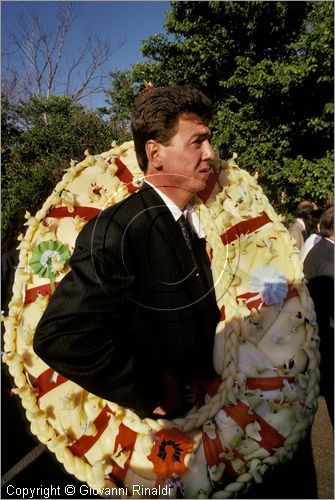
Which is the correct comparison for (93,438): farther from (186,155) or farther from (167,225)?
(186,155)

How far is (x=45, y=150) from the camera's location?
364 cm

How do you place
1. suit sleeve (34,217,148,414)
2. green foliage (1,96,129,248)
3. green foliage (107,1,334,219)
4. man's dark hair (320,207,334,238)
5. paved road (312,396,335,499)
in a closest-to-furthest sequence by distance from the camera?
suit sleeve (34,217,148,414) → paved road (312,396,335,499) → green foliage (1,96,129,248) → man's dark hair (320,207,334,238) → green foliage (107,1,334,219)

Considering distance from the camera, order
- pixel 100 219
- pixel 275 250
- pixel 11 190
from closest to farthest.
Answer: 1. pixel 100 219
2. pixel 275 250
3. pixel 11 190

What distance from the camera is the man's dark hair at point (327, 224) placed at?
9.86 feet

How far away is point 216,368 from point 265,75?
219 inches

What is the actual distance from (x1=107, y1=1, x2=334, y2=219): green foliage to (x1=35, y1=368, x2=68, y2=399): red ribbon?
4.52 metres

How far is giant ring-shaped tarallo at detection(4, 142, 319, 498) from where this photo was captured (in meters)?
1.17

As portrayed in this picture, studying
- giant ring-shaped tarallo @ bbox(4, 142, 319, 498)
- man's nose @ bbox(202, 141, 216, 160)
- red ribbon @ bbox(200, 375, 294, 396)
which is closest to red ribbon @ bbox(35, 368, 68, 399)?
giant ring-shaped tarallo @ bbox(4, 142, 319, 498)

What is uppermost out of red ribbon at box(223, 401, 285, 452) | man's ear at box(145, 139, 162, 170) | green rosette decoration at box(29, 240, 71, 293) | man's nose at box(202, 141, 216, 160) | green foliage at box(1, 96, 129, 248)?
green foliage at box(1, 96, 129, 248)

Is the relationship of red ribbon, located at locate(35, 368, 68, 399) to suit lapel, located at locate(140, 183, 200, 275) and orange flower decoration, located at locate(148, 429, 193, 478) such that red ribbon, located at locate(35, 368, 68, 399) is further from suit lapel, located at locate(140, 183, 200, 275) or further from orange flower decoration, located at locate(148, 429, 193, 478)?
suit lapel, located at locate(140, 183, 200, 275)

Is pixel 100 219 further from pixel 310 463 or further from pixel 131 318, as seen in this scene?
pixel 310 463

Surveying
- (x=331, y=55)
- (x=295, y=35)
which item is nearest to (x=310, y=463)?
(x=331, y=55)

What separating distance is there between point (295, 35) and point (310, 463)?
21.5ft

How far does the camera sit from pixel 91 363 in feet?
3.36
